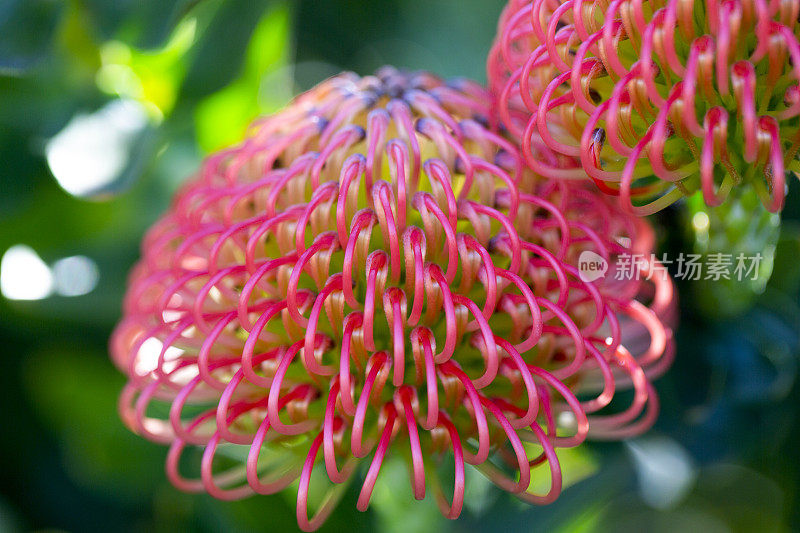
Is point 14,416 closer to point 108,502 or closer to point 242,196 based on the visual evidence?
point 108,502

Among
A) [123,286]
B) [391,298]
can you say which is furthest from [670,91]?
[123,286]

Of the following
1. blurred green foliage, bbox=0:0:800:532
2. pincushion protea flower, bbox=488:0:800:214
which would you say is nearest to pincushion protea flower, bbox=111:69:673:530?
pincushion protea flower, bbox=488:0:800:214

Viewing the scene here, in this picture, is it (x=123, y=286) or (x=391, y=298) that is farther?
(x=123, y=286)

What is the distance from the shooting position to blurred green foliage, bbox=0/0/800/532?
1.09m

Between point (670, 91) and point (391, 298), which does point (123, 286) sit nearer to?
point (391, 298)

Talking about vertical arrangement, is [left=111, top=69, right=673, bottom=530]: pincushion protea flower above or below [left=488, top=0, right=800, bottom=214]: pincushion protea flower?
below

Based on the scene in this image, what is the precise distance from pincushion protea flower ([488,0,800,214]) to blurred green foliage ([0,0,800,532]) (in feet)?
0.61

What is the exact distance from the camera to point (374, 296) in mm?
765

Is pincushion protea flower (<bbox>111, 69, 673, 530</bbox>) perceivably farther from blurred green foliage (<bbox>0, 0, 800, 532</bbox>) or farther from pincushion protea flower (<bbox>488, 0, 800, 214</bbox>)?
blurred green foliage (<bbox>0, 0, 800, 532</bbox>)

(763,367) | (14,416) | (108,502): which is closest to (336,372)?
(763,367)

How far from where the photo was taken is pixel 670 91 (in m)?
0.72

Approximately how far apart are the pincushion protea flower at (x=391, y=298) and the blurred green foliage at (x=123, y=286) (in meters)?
0.21

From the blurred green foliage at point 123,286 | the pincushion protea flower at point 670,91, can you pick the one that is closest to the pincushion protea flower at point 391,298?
the pincushion protea flower at point 670,91

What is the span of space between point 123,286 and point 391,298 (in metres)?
0.67
